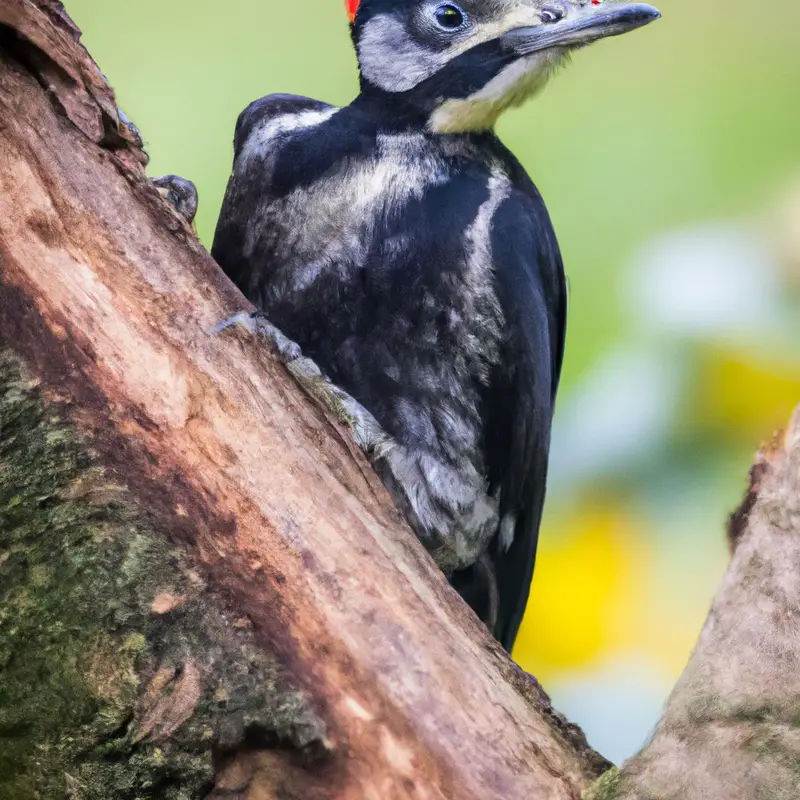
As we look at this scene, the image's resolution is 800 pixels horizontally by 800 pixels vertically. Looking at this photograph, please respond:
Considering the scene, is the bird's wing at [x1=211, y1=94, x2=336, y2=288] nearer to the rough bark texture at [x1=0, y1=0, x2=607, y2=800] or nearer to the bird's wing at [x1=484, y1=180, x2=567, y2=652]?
the bird's wing at [x1=484, y1=180, x2=567, y2=652]

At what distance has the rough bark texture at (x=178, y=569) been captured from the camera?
1125mm

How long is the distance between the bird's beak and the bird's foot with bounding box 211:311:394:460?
70cm

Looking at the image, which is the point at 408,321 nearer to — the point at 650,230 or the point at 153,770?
the point at 650,230

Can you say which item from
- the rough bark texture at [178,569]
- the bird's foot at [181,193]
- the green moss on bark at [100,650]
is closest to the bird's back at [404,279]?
the bird's foot at [181,193]

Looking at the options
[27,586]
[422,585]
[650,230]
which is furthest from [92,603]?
[650,230]

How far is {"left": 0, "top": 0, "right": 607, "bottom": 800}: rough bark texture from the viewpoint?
3.69 feet

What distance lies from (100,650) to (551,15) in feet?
4.49

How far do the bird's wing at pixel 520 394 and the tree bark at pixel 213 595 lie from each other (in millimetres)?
685

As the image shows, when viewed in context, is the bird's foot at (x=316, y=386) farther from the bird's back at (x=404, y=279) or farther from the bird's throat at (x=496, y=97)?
Answer: the bird's throat at (x=496, y=97)

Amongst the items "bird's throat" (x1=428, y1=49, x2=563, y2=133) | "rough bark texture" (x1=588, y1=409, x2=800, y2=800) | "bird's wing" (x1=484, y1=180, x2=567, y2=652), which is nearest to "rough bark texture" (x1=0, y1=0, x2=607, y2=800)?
"rough bark texture" (x1=588, y1=409, x2=800, y2=800)

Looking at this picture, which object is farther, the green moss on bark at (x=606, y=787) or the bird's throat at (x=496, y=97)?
the bird's throat at (x=496, y=97)

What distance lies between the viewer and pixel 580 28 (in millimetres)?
1909

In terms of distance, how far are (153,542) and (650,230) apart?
4.56ft

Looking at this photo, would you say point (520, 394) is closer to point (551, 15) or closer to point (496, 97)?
point (496, 97)
